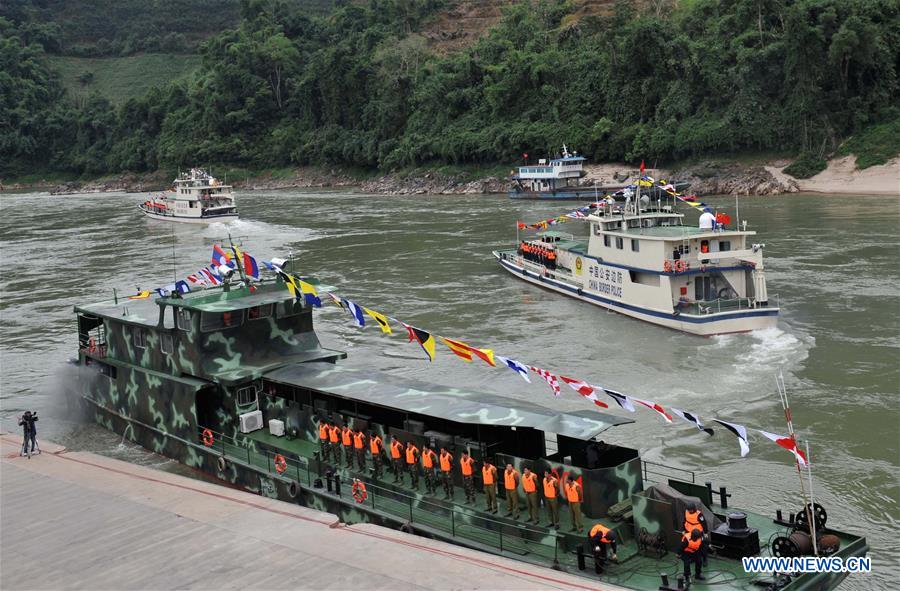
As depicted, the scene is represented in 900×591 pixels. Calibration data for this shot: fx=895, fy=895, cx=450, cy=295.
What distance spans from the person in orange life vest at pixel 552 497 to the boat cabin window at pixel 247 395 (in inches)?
282

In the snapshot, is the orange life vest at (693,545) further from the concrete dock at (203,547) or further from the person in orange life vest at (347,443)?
the person in orange life vest at (347,443)

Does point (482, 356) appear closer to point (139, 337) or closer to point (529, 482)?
point (529, 482)

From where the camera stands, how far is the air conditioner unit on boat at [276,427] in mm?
17142

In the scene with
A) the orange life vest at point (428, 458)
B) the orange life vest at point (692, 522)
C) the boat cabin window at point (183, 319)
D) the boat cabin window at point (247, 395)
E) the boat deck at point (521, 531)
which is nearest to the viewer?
the orange life vest at point (692, 522)

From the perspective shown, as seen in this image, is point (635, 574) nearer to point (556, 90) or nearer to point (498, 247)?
point (498, 247)

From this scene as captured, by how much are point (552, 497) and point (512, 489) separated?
29.4 inches

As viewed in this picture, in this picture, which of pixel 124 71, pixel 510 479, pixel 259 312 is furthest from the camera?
pixel 124 71

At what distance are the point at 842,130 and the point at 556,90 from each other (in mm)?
31600

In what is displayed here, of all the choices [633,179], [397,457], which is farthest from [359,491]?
[633,179]

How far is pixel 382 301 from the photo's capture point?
1444 inches

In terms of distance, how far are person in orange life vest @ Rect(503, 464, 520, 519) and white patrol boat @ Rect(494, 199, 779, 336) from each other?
60.7 ft

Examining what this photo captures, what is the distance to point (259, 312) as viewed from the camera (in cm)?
1830

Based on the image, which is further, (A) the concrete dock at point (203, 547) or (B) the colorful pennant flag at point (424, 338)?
(B) the colorful pennant flag at point (424, 338)

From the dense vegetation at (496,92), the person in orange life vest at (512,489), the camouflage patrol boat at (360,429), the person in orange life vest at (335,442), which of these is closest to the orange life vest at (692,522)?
the camouflage patrol boat at (360,429)
